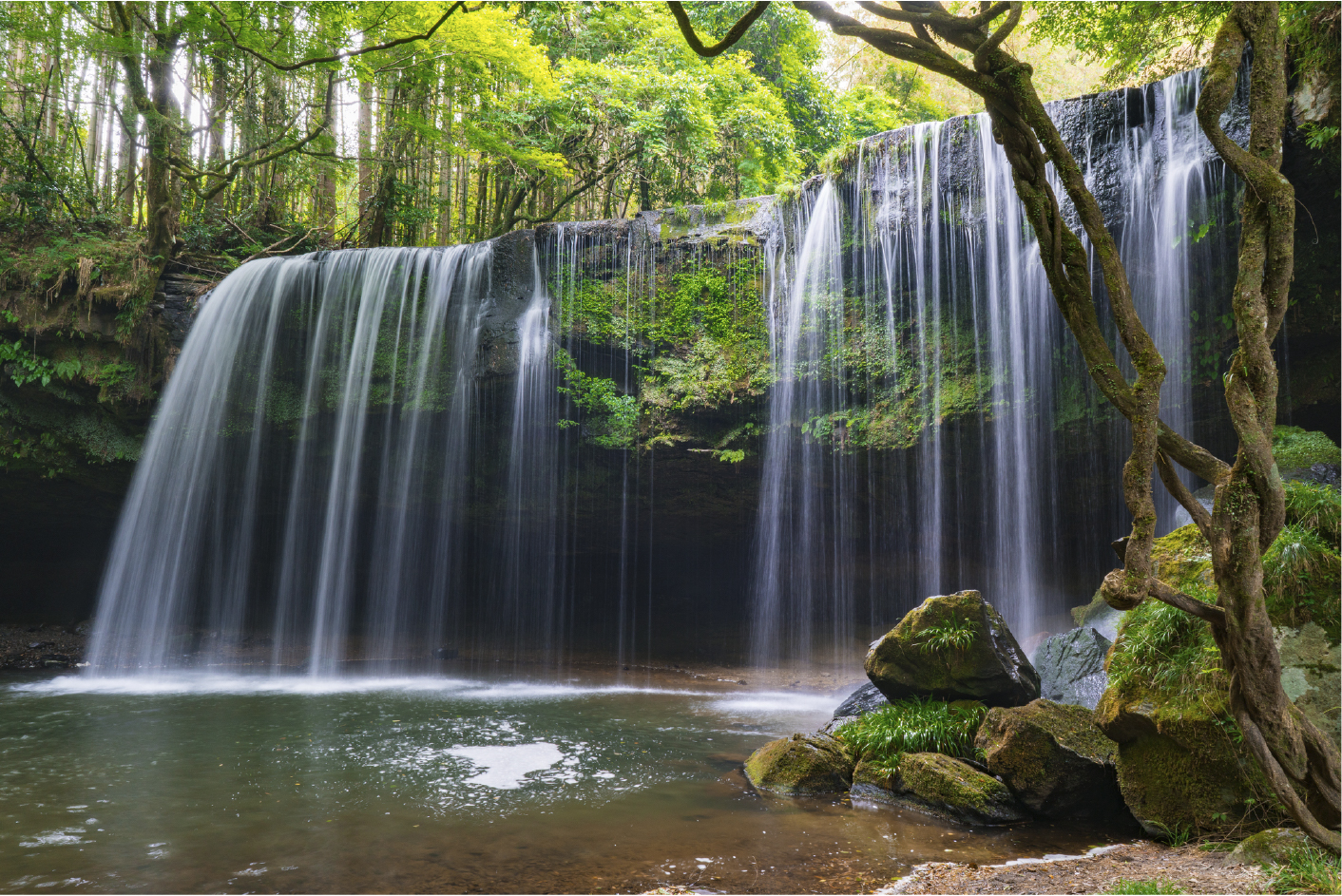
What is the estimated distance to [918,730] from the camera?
6266mm

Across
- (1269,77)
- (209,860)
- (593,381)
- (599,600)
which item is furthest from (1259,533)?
(599,600)

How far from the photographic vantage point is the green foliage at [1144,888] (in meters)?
3.38

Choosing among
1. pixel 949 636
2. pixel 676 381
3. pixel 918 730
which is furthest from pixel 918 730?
pixel 676 381

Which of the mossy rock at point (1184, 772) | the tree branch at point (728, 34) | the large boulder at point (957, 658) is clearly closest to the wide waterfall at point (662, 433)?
the large boulder at point (957, 658)

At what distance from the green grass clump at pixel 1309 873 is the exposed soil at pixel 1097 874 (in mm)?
78

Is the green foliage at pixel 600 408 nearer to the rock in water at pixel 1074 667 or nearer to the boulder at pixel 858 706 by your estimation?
the boulder at pixel 858 706

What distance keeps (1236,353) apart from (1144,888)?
2.37m

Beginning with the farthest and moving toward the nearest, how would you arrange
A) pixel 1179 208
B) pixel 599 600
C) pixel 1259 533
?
pixel 599 600
pixel 1179 208
pixel 1259 533

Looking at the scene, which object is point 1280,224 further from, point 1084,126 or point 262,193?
point 262,193

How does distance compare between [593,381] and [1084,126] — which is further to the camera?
[593,381]

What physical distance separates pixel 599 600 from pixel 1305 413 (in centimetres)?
1095

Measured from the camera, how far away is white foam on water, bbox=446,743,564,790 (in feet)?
20.1

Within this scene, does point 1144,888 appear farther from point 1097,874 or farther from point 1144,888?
point 1097,874

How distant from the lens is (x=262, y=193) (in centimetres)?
1639
